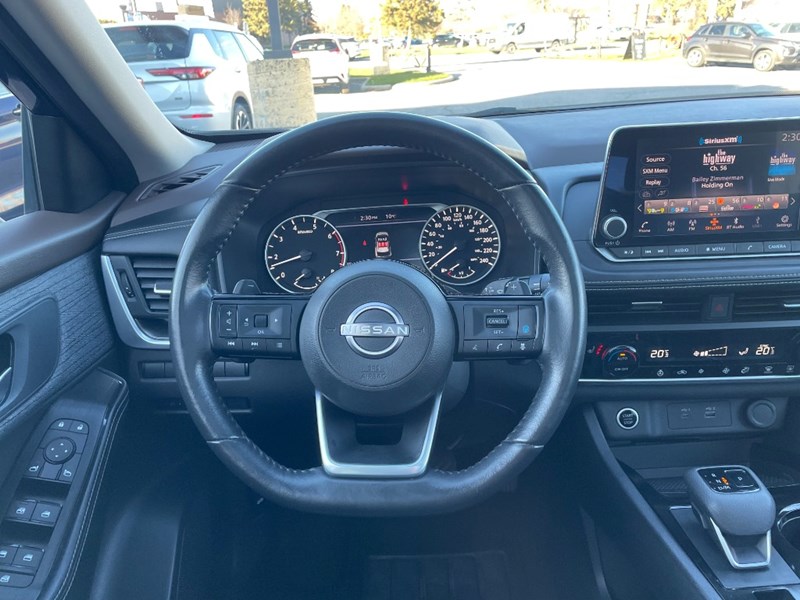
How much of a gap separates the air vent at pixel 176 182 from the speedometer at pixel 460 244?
2.39ft

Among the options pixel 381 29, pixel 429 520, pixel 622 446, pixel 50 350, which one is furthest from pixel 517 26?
pixel 50 350

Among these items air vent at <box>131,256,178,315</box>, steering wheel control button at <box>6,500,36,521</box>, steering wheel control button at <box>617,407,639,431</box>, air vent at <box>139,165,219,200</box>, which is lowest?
steering wheel control button at <box>617,407,639,431</box>

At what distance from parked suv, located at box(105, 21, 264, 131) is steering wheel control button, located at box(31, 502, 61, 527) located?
1.22 metres

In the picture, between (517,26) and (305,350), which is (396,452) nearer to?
(305,350)

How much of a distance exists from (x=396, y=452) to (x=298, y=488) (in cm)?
23

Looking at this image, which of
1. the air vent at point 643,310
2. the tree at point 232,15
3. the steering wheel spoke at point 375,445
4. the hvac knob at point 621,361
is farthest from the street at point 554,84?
the steering wheel spoke at point 375,445

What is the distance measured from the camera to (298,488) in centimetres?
152

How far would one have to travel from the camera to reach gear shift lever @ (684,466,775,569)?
1.81 meters

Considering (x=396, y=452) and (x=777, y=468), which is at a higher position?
(x=396, y=452)

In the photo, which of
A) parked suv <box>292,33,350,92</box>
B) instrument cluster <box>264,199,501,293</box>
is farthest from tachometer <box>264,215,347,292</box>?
parked suv <box>292,33,350,92</box>

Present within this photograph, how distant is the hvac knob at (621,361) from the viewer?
7.07 ft

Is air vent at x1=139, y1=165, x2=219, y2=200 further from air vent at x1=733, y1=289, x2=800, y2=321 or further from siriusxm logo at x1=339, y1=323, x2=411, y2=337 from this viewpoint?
air vent at x1=733, y1=289, x2=800, y2=321

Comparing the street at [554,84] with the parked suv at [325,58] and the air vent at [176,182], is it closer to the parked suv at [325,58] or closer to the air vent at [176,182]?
the parked suv at [325,58]

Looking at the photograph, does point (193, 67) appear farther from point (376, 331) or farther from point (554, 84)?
point (376, 331)
